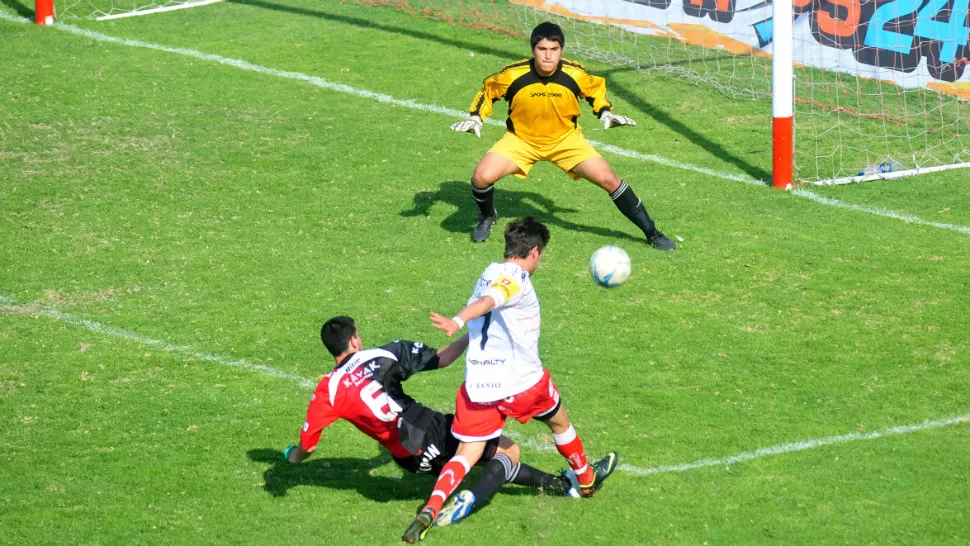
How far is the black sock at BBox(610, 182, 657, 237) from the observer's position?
34.0 ft

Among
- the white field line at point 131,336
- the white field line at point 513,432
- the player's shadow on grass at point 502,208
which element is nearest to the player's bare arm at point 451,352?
the white field line at point 513,432

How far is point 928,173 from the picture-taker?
481 inches

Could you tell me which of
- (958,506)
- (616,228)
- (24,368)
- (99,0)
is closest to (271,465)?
(24,368)

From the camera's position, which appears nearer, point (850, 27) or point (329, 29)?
point (850, 27)

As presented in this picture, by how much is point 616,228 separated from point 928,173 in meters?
3.76

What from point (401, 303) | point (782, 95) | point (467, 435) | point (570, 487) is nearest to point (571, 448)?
point (570, 487)

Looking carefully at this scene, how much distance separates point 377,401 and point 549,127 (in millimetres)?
4753

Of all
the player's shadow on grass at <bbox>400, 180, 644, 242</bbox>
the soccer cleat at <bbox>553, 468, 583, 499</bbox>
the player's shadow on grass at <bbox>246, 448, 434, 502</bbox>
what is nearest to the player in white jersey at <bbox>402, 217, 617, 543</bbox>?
the soccer cleat at <bbox>553, 468, 583, 499</bbox>

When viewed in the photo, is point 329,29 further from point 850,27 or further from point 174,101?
point 850,27

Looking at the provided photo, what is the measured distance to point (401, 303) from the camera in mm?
9469

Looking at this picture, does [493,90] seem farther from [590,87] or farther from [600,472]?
[600,472]

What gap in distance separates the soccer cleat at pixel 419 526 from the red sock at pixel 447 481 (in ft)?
0.13

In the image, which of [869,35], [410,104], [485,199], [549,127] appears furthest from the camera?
[869,35]

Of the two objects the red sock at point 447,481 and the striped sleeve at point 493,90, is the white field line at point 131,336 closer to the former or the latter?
the red sock at point 447,481
